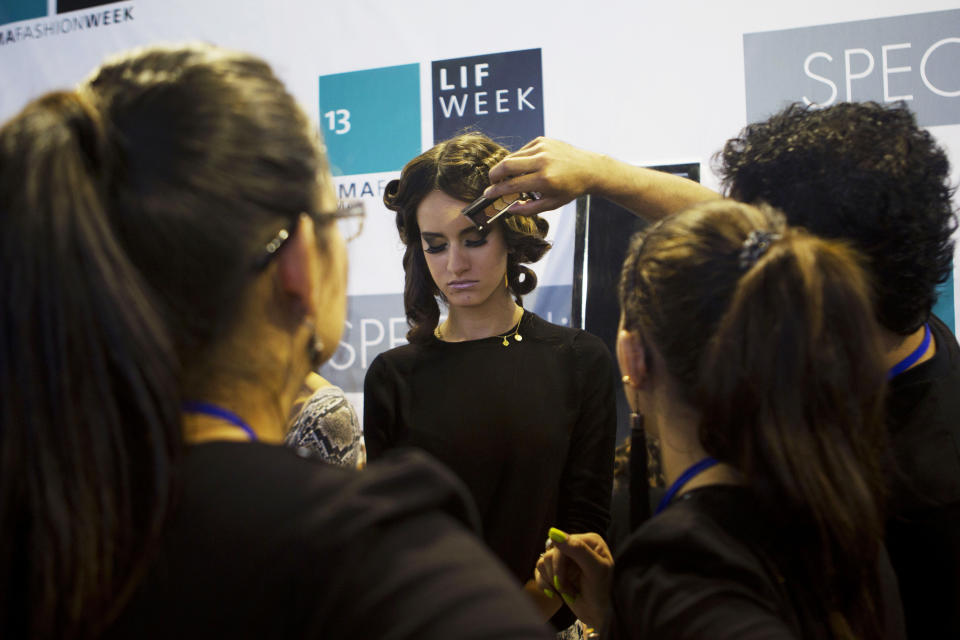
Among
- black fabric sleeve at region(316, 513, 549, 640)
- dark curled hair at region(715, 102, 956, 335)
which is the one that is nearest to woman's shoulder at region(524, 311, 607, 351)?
dark curled hair at region(715, 102, 956, 335)

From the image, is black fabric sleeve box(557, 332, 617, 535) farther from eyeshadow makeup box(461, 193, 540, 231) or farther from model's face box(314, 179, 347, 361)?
model's face box(314, 179, 347, 361)

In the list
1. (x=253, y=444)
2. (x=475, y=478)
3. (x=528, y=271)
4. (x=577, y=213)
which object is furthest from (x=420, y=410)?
(x=253, y=444)

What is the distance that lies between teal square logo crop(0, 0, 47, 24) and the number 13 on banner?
129 cm

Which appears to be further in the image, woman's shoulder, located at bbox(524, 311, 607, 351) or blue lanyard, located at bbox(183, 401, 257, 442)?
woman's shoulder, located at bbox(524, 311, 607, 351)

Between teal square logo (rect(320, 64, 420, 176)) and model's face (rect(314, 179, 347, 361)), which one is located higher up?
teal square logo (rect(320, 64, 420, 176))

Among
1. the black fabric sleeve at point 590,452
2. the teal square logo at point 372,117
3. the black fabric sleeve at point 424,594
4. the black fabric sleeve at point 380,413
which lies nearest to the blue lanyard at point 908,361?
the black fabric sleeve at point 590,452

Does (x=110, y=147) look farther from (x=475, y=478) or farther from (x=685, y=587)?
(x=475, y=478)

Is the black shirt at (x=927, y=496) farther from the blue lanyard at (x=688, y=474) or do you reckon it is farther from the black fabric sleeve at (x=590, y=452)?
the black fabric sleeve at (x=590, y=452)

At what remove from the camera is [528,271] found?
6.32 ft

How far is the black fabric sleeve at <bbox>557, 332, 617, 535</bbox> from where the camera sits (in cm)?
168

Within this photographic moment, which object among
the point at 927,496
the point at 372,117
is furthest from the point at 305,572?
the point at 372,117

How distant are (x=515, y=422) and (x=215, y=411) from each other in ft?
3.75

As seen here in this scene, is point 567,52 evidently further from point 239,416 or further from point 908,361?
point 239,416

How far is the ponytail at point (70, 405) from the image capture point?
52cm
